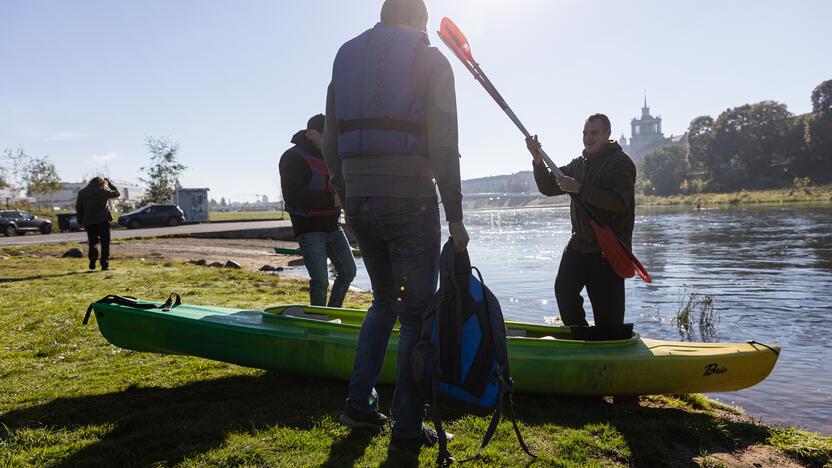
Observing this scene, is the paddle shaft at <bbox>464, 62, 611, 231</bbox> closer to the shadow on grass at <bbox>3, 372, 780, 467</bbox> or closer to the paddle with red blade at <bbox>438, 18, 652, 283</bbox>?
the paddle with red blade at <bbox>438, 18, 652, 283</bbox>

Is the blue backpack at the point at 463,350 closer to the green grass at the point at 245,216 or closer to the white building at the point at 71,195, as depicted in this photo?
the green grass at the point at 245,216

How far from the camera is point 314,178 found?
4887mm

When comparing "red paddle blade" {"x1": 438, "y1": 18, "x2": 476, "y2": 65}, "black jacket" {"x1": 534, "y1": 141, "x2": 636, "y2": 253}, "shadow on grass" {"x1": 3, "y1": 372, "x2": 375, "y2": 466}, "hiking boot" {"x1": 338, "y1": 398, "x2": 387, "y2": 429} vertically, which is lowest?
"shadow on grass" {"x1": 3, "y1": 372, "x2": 375, "y2": 466}

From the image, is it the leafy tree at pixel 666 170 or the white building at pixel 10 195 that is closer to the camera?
the white building at pixel 10 195

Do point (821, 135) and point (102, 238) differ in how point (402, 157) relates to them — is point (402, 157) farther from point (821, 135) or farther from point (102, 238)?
point (821, 135)

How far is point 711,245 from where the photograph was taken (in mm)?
20344

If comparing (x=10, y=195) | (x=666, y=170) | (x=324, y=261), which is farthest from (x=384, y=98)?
(x=666, y=170)

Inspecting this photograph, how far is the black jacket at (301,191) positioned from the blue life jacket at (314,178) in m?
0.02

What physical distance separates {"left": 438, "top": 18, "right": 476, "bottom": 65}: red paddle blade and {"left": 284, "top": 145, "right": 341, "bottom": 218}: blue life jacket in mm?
1483

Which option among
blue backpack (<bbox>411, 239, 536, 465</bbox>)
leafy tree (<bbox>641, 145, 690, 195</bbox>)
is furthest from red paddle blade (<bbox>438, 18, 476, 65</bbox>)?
leafy tree (<bbox>641, 145, 690, 195</bbox>)

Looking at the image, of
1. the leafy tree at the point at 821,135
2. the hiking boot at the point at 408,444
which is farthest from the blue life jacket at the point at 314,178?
the leafy tree at the point at 821,135

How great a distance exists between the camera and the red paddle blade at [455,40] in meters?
4.36

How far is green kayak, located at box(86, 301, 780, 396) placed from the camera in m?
3.77

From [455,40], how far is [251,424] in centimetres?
319
